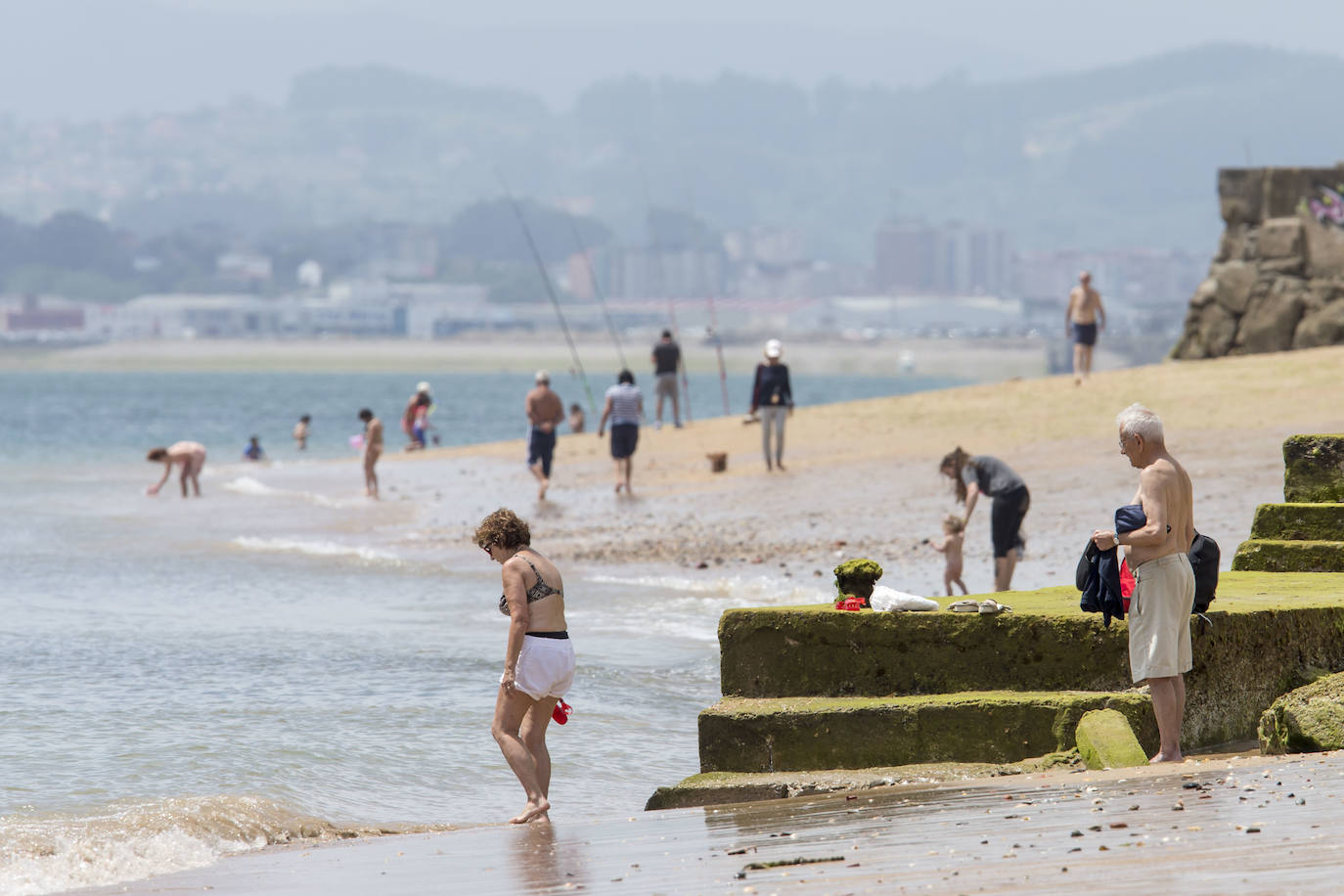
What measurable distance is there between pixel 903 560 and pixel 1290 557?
6.25 metres

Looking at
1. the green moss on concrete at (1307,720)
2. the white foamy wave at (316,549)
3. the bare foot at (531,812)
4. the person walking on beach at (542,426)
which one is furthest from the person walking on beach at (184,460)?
the green moss on concrete at (1307,720)

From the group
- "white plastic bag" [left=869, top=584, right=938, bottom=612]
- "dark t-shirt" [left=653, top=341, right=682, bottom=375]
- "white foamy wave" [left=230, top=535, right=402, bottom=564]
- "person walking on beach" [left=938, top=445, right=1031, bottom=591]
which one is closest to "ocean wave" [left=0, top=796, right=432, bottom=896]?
Result: "white plastic bag" [left=869, top=584, right=938, bottom=612]

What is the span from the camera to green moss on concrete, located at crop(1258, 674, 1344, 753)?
6.54 meters

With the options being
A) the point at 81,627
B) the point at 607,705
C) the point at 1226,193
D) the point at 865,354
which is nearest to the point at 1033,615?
the point at 607,705

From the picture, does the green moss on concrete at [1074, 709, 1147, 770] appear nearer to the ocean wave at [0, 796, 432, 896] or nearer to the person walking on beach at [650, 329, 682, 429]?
the ocean wave at [0, 796, 432, 896]

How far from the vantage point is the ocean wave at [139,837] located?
20.7ft

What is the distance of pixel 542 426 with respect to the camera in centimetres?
2027

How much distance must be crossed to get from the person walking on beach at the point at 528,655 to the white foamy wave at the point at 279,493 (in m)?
16.5

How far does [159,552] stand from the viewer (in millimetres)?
18375

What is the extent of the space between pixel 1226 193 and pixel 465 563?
15993mm

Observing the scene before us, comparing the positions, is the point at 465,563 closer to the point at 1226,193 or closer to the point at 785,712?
the point at 785,712

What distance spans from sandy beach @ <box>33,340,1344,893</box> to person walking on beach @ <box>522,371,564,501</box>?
17.0 inches

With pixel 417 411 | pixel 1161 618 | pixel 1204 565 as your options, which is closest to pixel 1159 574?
pixel 1161 618

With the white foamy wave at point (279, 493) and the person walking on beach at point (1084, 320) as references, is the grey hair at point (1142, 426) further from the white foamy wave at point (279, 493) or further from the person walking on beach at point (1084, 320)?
the white foamy wave at point (279, 493)
